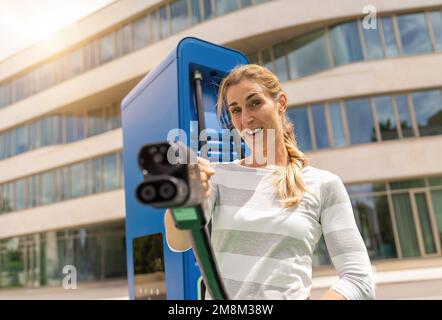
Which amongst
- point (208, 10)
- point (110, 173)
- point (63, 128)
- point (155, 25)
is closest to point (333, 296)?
point (208, 10)

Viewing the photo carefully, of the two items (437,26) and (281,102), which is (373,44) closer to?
(437,26)

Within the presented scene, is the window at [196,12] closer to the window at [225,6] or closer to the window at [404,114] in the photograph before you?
the window at [225,6]

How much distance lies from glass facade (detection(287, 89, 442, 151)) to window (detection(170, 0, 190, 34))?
16.6ft

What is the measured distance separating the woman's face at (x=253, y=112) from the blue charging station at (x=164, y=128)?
0.84m

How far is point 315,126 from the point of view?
11.4 meters

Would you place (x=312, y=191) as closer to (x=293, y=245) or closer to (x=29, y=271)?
(x=293, y=245)

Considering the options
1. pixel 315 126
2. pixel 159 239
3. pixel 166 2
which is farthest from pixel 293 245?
pixel 166 2

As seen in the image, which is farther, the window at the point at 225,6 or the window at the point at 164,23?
the window at the point at 164,23

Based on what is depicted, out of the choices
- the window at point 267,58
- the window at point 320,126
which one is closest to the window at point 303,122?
the window at point 320,126

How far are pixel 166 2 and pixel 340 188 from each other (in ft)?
47.2

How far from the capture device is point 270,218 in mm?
1000

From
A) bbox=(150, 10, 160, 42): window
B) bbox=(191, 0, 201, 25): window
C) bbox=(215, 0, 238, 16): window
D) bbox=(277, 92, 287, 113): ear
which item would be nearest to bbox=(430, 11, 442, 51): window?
bbox=(215, 0, 238, 16): window

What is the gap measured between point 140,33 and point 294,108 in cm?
649

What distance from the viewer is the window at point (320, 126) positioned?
11.3 metres
